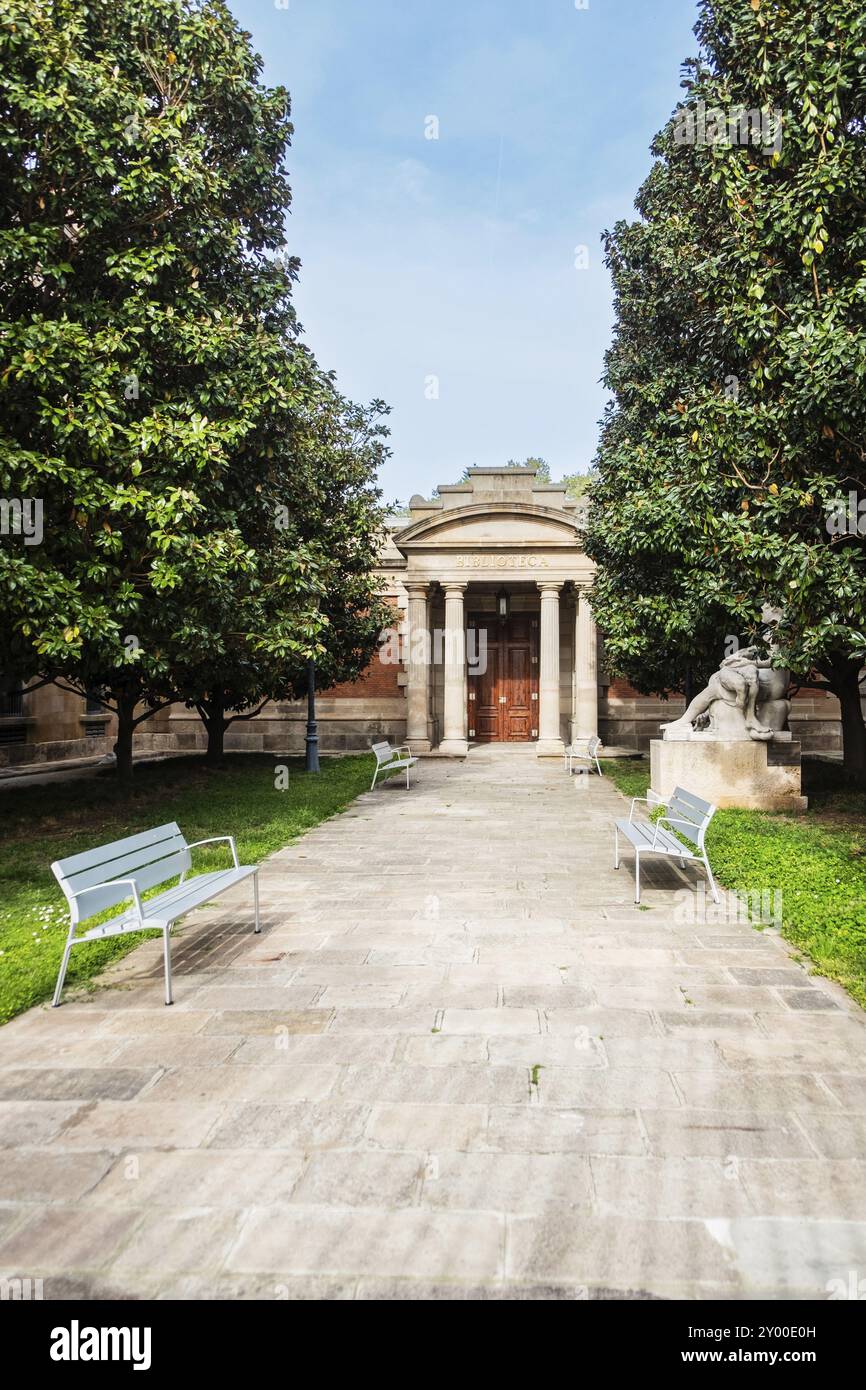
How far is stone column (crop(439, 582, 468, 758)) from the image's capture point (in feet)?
66.5

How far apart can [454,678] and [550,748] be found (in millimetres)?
3263

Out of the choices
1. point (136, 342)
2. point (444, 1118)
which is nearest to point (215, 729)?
point (136, 342)

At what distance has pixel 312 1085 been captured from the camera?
351 centimetres

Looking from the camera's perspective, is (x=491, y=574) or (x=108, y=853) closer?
(x=108, y=853)

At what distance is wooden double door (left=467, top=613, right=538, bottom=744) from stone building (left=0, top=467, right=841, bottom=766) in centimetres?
3

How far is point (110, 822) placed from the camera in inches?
435

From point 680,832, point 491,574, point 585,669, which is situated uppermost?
point 491,574

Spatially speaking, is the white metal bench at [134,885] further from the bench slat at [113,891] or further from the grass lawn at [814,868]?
the grass lawn at [814,868]

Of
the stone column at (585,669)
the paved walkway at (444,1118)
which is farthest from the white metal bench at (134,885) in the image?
the stone column at (585,669)

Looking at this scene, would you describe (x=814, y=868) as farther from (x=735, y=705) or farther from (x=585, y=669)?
(x=585, y=669)

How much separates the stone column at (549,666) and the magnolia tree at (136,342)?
10.5m

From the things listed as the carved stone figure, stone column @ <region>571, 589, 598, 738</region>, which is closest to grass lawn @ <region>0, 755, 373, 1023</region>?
the carved stone figure

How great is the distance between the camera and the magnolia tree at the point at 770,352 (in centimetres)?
824
